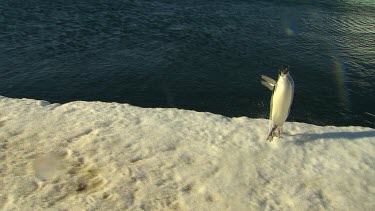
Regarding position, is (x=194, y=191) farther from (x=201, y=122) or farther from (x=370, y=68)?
(x=370, y=68)

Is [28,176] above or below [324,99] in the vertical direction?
above

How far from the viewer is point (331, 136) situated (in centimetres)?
1293

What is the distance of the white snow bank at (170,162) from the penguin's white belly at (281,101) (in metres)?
0.71

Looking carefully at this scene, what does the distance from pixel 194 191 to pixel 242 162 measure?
187 centimetres

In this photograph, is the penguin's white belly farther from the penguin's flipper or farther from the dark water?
the dark water

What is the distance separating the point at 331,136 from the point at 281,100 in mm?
2236

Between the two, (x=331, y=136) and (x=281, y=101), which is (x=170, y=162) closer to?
(x=281, y=101)

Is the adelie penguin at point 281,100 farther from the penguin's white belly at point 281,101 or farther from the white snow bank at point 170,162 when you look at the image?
the white snow bank at point 170,162

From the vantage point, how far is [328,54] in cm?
2245

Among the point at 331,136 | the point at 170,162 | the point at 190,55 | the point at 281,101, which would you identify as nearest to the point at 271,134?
the point at 281,101

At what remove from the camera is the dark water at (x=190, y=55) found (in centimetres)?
1745

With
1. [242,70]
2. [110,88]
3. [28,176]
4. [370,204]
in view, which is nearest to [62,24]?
[110,88]

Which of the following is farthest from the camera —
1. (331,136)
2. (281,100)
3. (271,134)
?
(331,136)

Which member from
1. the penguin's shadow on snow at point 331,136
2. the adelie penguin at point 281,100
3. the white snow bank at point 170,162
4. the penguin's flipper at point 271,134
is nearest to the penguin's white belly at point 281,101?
the adelie penguin at point 281,100
